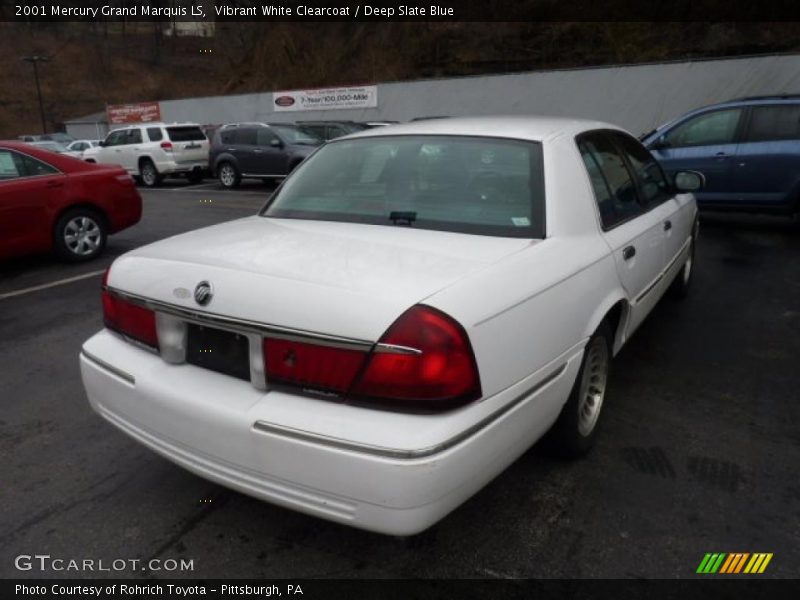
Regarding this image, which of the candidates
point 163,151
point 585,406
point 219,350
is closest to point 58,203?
point 219,350

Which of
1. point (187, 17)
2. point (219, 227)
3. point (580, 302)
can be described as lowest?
point (580, 302)

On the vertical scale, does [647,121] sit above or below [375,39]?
below

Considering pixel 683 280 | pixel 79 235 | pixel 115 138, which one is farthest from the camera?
pixel 115 138

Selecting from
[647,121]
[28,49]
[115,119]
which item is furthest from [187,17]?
[647,121]

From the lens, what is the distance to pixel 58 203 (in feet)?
22.1

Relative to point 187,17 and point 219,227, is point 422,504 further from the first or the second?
point 187,17

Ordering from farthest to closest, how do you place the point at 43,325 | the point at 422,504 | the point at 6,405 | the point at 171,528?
the point at 43,325 < the point at 6,405 < the point at 171,528 < the point at 422,504

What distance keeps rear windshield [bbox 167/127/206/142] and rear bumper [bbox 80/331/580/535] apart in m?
16.3

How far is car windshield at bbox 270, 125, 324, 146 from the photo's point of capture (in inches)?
585

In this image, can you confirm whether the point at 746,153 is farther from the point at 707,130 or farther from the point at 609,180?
the point at 609,180

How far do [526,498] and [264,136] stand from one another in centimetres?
1402

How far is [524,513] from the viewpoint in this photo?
254cm

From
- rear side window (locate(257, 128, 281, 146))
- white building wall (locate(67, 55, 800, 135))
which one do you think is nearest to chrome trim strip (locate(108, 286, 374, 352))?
rear side window (locate(257, 128, 281, 146))

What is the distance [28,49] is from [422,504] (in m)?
87.4
